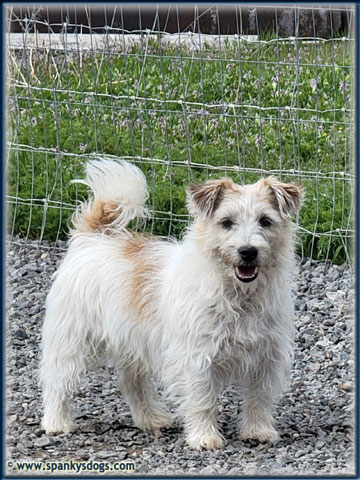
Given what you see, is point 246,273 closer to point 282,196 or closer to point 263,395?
point 282,196

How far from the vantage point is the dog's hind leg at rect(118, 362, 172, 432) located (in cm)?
527

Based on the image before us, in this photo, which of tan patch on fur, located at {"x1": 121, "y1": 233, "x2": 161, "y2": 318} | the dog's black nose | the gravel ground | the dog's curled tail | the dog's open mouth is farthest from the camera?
the dog's curled tail

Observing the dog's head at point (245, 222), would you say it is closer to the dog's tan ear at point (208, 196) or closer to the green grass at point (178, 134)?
the dog's tan ear at point (208, 196)

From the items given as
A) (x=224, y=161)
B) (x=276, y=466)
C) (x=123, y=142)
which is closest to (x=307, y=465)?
(x=276, y=466)

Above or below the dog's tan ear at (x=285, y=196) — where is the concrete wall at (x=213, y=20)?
above

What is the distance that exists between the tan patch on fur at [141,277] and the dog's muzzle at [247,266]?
562 mm

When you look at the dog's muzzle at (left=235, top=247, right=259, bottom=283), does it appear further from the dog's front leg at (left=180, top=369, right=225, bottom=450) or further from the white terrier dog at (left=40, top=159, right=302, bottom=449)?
the dog's front leg at (left=180, top=369, right=225, bottom=450)

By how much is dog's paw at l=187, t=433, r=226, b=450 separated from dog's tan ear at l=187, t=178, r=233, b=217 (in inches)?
41.6

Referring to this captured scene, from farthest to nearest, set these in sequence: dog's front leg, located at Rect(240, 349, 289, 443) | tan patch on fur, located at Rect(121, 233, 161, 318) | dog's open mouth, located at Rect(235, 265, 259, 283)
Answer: tan patch on fur, located at Rect(121, 233, 161, 318)
dog's front leg, located at Rect(240, 349, 289, 443)
dog's open mouth, located at Rect(235, 265, 259, 283)

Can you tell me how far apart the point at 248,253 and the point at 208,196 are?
37 centimetres

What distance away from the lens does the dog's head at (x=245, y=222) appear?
4.62 meters

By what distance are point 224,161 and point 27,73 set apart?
68.0 inches

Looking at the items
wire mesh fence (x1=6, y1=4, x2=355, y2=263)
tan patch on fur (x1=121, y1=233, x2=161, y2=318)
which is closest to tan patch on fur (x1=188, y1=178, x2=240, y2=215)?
tan patch on fur (x1=121, y1=233, x2=161, y2=318)

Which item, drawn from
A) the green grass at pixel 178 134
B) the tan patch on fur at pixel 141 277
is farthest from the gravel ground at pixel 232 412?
the green grass at pixel 178 134
